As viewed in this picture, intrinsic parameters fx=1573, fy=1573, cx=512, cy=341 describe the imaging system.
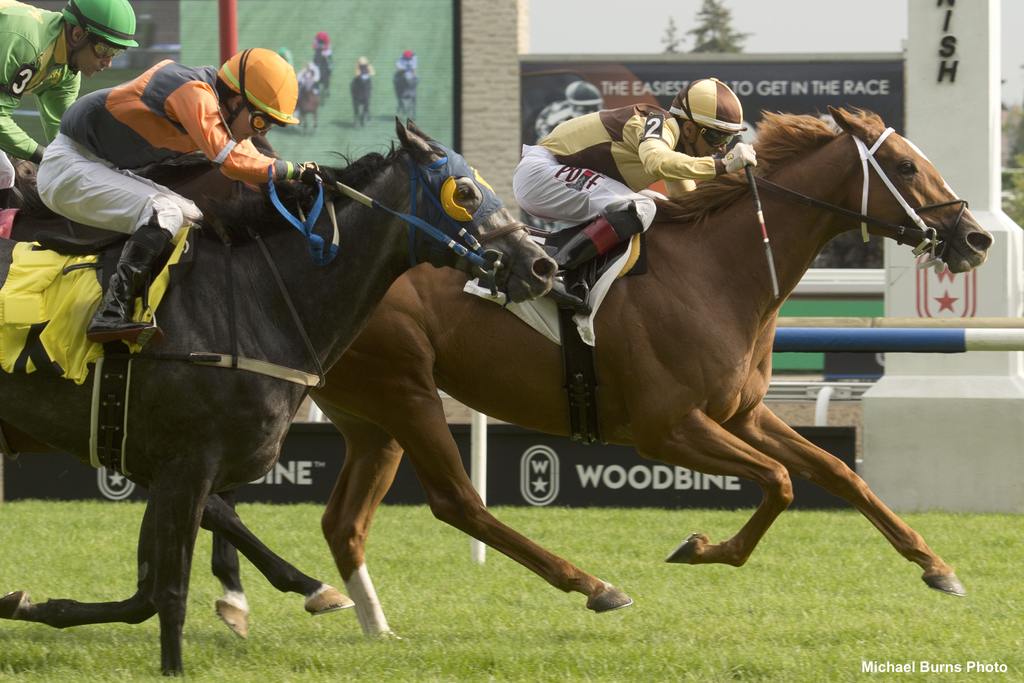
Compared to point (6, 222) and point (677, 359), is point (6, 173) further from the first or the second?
point (677, 359)

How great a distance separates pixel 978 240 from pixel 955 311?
4226 millimetres

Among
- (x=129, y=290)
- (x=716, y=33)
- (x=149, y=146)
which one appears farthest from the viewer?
(x=716, y=33)

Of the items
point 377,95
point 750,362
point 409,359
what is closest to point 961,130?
point 750,362

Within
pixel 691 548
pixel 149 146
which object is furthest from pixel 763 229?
pixel 149 146

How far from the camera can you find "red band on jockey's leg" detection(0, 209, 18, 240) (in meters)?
5.57

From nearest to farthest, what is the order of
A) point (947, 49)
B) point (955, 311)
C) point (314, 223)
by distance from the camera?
point (314, 223) → point (955, 311) → point (947, 49)

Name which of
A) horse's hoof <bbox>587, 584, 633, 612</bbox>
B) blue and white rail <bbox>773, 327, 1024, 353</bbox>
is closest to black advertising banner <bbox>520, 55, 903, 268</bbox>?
blue and white rail <bbox>773, 327, 1024, 353</bbox>

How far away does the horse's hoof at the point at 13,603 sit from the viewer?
5445 millimetres

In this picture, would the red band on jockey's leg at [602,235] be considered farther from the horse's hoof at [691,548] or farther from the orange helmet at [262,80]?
the orange helmet at [262,80]

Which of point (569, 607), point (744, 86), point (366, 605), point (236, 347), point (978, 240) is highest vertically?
point (744, 86)

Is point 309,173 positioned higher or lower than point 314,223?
higher

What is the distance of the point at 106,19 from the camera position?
224 inches

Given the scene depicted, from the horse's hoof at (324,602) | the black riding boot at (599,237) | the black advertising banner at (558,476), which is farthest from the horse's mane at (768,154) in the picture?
the black advertising banner at (558,476)

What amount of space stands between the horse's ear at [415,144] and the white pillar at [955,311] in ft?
18.1
